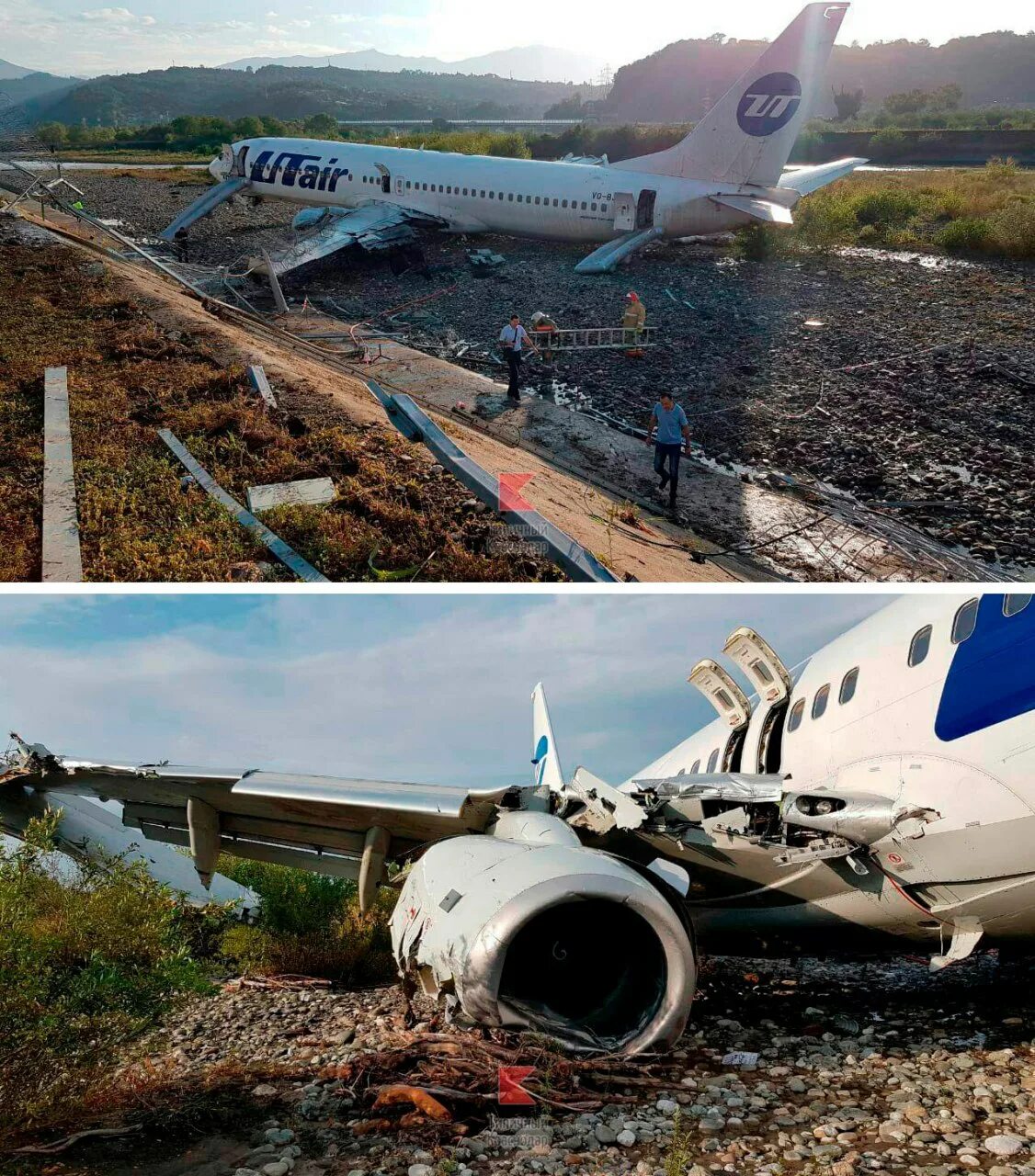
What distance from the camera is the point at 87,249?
92.4 ft

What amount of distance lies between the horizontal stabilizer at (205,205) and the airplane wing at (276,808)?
A: 2815 centimetres

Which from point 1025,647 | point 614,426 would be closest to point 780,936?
point 1025,647

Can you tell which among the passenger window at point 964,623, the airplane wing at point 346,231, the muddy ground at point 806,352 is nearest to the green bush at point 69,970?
the passenger window at point 964,623

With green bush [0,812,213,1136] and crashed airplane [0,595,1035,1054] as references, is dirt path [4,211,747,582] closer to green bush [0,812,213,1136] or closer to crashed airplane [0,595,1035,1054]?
crashed airplane [0,595,1035,1054]

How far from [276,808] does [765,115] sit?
2810cm

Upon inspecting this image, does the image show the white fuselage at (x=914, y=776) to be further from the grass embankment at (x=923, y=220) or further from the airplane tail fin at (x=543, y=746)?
the grass embankment at (x=923, y=220)

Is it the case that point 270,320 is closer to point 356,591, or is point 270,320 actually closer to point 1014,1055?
point 356,591

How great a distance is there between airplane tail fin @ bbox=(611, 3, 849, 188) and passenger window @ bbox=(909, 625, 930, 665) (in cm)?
2563

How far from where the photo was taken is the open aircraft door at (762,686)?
10297 mm

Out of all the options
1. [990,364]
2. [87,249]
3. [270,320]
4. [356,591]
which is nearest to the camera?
[356,591]

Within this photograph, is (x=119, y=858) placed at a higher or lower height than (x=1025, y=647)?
lower

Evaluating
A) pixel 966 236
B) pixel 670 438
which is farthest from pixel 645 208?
A: pixel 670 438

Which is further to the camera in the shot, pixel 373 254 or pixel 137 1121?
pixel 373 254

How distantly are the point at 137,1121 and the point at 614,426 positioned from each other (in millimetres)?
13601
